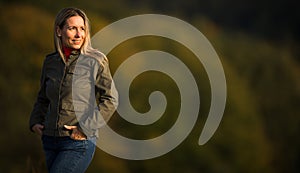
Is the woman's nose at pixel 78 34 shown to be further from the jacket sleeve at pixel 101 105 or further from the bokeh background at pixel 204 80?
the bokeh background at pixel 204 80

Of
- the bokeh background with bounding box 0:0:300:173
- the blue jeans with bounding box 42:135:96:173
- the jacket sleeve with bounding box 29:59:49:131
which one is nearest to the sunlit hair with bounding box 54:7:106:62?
the jacket sleeve with bounding box 29:59:49:131

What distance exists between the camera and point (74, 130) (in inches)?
137

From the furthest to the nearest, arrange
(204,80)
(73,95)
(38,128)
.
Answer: (204,80), (38,128), (73,95)

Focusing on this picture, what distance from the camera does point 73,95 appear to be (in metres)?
3.46

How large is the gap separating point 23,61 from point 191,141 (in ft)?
12.2

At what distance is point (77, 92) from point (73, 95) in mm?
24

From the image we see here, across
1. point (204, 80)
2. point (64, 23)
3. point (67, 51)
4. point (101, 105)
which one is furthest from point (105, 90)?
point (204, 80)

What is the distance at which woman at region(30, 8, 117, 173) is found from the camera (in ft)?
11.4

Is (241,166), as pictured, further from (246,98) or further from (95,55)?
(95,55)

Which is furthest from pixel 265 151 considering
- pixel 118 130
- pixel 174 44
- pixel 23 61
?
pixel 23 61

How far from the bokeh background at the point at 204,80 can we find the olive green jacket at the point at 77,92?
22.6 ft

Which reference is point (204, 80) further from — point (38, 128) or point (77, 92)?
point (77, 92)

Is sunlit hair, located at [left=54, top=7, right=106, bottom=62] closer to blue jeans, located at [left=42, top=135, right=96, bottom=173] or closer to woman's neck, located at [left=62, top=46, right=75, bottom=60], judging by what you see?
woman's neck, located at [left=62, top=46, right=75, bottom=60]

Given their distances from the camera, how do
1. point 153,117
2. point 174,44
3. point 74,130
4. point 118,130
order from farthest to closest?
point 174,44
point 118,130
point 153,117
point 74,130
